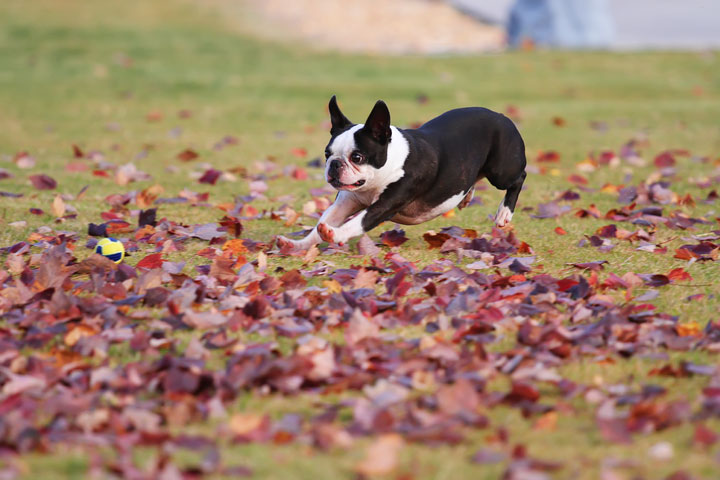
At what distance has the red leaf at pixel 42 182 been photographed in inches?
302

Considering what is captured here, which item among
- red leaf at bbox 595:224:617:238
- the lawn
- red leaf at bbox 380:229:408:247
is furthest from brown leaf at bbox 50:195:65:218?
red leaf at bbox 595:224:617:238

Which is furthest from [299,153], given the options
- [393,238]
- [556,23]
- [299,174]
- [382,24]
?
[382,24]

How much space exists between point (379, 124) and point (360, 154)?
0.73ft

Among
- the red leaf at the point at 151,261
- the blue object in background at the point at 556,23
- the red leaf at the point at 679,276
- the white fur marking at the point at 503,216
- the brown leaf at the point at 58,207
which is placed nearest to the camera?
the red leaf at the point at 679,276

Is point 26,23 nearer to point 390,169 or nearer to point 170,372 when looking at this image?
point 390,169

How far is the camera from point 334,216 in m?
5.74

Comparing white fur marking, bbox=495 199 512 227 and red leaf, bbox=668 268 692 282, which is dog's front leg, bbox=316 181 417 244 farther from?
red leaf, bbox=668 268 692 282

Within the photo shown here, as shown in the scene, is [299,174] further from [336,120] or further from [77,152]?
[336,120]

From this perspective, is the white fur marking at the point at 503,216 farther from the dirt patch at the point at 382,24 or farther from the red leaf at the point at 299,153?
the dirt patch at the point at 382,24

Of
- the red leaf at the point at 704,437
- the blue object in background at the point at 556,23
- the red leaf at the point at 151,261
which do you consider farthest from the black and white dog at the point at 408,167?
the blue object in background at the point at 556,23

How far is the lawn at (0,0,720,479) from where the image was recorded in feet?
9.43

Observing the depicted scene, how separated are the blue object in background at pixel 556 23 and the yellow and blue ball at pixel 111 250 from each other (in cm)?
2696

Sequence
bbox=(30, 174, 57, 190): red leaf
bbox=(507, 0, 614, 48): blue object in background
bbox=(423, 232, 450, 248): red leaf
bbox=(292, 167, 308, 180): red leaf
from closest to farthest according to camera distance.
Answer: bbox=(423, 232, 450, 248): red leaf, bbox=(30, 174, 57, 190): red leaf, bbox=(292, 167, 308, 180): red leaf, bbox=(507, 0, 614, 48): blue object in background

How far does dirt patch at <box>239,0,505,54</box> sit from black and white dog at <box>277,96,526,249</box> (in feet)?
85.0
